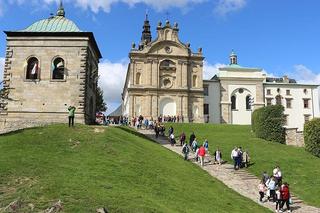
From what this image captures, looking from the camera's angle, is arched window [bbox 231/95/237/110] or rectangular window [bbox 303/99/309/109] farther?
rectangular window [bbox 303/99/309/109]

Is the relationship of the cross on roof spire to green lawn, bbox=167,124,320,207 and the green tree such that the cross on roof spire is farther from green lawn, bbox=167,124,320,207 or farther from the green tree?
the green tree

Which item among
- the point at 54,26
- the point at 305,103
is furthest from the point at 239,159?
the point at 305,103

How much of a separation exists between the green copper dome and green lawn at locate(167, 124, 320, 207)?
1531 cm

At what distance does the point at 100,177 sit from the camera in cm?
1983

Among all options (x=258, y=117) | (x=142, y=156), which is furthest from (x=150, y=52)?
(x=142, y=156)

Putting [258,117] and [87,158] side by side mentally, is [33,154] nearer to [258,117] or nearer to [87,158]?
[87,158]

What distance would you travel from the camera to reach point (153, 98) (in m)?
70.4

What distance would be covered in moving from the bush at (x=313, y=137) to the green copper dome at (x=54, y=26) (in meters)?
22.1

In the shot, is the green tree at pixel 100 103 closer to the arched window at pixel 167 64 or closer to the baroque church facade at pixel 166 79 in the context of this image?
the baroque church facade at pixel 166 79

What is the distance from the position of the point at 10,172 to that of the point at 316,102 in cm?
6977

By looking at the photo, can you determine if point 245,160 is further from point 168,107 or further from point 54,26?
point 168,107

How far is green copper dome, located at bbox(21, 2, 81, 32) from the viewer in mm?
39656

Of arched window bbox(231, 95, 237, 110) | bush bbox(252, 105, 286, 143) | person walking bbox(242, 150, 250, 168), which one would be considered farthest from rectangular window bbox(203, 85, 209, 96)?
person walking bbox(242, 150, 250, 168)

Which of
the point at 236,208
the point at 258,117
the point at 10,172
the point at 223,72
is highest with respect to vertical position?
the point at 223,72
